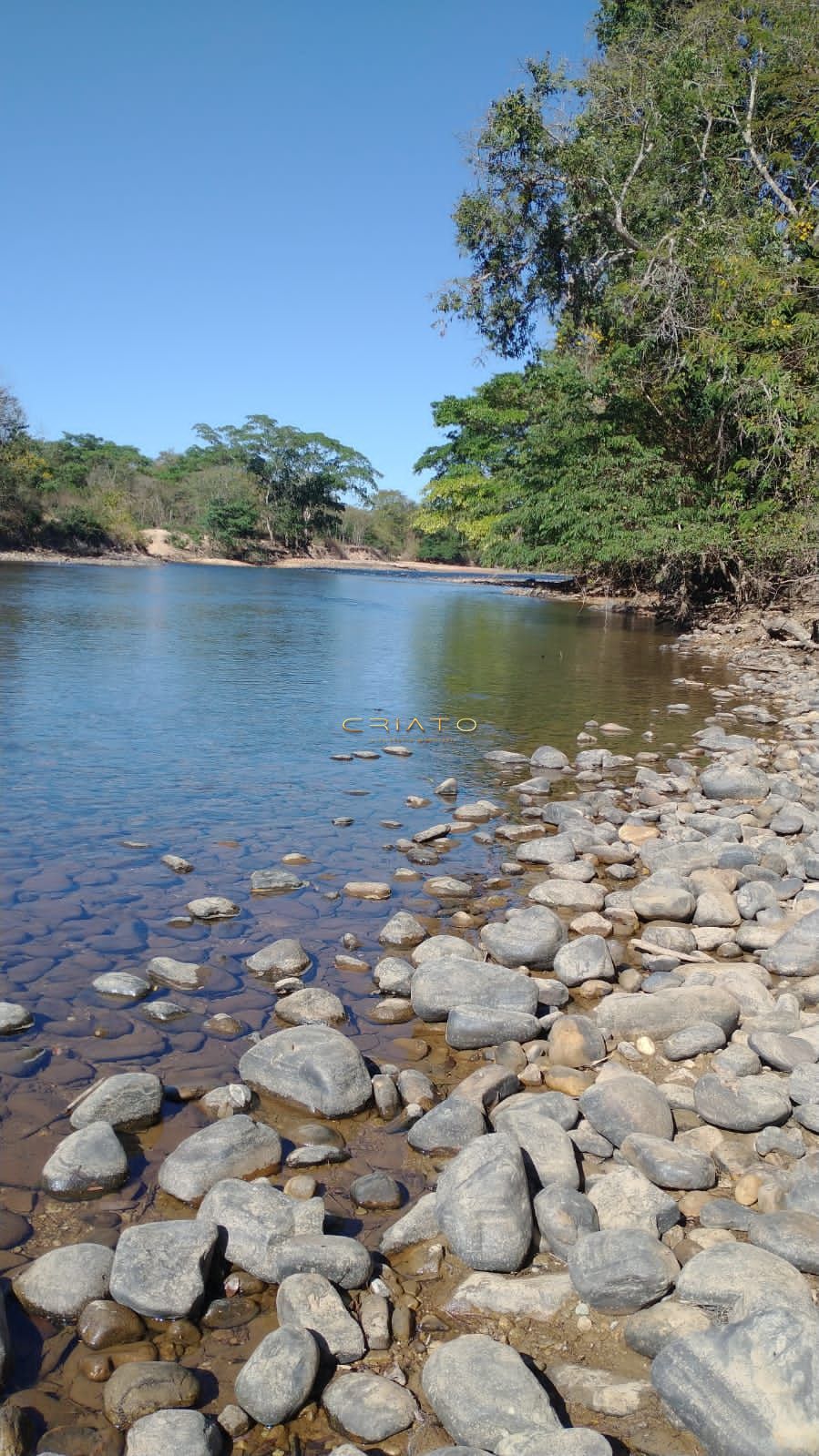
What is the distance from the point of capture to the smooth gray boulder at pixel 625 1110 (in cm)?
335

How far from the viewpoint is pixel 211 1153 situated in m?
3.19

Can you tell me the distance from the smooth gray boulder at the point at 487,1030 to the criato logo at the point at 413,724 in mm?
7100

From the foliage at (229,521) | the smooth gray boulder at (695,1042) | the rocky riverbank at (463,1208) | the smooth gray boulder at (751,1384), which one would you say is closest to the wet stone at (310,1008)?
the rocky riverbank at (463,1208)

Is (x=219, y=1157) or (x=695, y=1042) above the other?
(x=695, y=1042)

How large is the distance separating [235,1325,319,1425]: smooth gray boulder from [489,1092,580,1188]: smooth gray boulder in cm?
96

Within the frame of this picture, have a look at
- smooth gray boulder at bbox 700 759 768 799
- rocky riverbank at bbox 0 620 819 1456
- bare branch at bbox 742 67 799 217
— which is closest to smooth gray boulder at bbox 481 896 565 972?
rocky riverbank at bbox 0 620 819 1456

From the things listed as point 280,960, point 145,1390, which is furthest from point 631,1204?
point 280,960

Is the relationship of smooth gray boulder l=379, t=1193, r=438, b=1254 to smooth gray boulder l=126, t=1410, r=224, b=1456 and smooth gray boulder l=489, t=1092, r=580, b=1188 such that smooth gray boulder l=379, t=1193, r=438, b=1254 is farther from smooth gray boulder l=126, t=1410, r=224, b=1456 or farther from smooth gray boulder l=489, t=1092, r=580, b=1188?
smooth gray boulder l=126, t=1410, r=224, b=1456

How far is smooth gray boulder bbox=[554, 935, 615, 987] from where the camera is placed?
461 cm

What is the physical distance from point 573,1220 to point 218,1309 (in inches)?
41.1

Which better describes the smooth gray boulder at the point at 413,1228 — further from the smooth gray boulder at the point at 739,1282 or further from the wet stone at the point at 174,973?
the wet stone at the point at 174,973

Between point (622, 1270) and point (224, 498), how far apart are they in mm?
70894

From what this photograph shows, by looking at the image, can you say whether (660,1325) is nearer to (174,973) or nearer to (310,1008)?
(310,1008)

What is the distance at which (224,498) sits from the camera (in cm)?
6975
